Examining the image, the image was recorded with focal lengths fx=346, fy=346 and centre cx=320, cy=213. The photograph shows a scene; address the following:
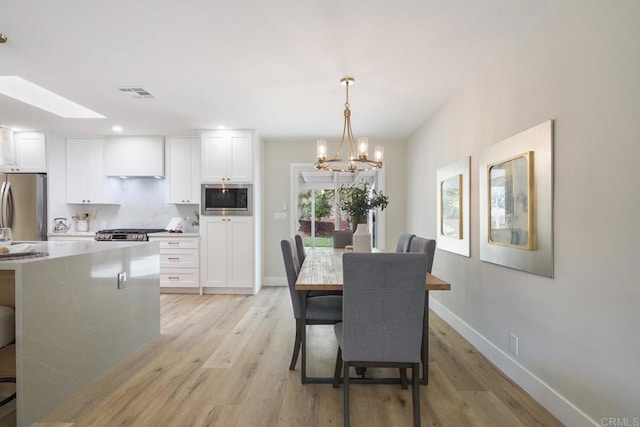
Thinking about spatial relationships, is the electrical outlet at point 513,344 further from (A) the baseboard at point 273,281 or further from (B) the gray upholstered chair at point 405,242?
(A) the baseboard at point 273,281

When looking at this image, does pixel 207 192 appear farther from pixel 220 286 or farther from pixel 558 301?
pixel 558 301

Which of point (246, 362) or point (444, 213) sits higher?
point (444, 213)

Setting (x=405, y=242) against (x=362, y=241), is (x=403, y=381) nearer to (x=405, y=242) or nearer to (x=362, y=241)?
(x=362, y=241)

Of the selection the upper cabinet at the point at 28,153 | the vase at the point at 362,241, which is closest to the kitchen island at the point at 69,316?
the vase at the point at 362,241

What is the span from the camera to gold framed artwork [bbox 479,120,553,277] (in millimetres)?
2039

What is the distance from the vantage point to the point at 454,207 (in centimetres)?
348

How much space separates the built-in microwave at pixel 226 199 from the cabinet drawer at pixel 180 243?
0.43m

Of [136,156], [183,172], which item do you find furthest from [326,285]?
[136,156]

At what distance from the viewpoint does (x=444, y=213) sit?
3816mm

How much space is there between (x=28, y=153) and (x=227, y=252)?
327 cm

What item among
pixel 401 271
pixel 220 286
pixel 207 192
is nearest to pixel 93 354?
pixel 401 271

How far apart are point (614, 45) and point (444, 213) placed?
7.77 ft

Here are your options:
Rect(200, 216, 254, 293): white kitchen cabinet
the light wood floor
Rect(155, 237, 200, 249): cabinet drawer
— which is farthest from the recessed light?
the light wood floor

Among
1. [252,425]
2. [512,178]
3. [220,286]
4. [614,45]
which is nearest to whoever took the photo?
[614,45]
